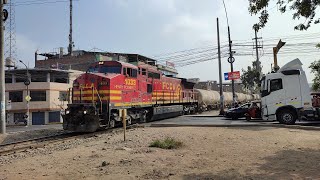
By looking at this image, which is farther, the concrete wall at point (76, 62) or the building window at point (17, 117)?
the concrete wall at point (76, 62)

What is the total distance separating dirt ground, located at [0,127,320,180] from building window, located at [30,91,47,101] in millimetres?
37223

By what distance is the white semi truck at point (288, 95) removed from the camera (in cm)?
1958

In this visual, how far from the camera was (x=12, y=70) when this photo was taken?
48344 mm

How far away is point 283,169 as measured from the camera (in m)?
8.01

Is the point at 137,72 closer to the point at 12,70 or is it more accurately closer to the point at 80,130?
the point at 80,130

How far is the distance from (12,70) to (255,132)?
42776 millimetres

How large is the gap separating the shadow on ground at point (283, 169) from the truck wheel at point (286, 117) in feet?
33.9

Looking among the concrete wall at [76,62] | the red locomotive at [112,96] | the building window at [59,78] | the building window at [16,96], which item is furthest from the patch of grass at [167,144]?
the concrete wall at [76,62]

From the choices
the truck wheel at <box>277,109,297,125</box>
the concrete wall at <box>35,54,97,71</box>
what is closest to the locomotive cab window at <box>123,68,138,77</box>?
the truck wheel at <box>277,109,297,125</box>

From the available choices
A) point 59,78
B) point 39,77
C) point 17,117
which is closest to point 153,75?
point 39,77

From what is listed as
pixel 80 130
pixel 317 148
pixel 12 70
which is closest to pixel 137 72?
pixel 80 130

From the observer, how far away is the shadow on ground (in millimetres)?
7348

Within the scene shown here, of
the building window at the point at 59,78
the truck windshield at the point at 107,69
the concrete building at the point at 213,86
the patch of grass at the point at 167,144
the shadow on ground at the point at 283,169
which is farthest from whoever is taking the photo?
the concrete building at the point at 213,86

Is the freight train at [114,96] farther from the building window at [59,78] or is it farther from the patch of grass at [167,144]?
the building window at [59,78]
